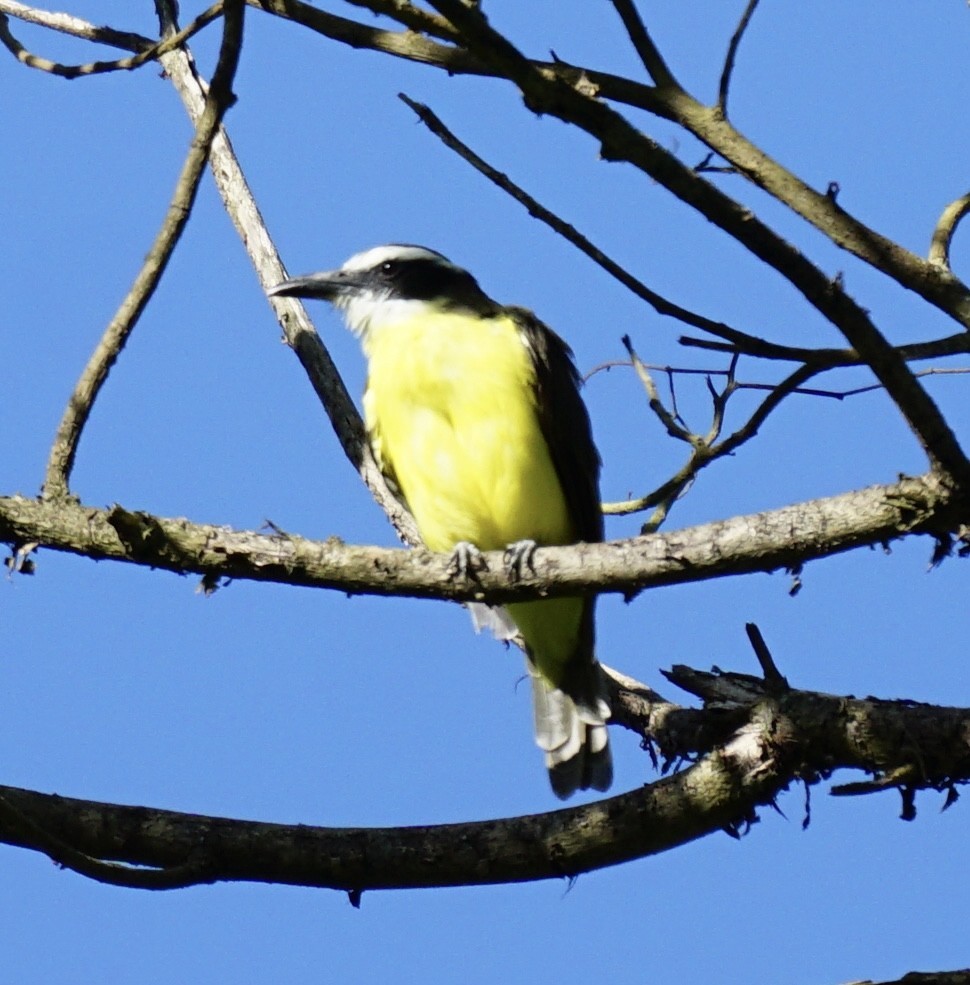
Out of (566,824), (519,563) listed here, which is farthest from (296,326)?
(566,824)

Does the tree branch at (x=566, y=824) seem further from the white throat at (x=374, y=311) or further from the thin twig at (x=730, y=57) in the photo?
the white throat at (x=374, y=311)

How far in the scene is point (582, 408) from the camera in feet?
22.0

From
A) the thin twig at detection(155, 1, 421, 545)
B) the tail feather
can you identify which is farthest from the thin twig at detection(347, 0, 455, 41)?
the tail feather

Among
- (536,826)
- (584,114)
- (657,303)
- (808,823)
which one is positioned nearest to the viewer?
(584,114)

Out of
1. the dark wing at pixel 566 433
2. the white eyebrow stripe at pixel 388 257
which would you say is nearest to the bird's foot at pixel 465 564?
the dark wing at pixel 566 433

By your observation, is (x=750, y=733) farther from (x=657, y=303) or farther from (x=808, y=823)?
(x=657, y=303)

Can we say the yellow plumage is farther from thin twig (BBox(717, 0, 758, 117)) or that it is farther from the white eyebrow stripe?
thin twig (BBox(717, 0, 758, 117))

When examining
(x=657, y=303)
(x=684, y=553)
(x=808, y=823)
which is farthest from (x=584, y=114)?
(x=808, y=823)

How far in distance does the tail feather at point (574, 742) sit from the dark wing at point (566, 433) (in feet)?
2.32

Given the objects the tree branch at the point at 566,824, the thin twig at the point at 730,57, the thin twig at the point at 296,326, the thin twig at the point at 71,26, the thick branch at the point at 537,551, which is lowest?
the tree branch at the point at 566,824

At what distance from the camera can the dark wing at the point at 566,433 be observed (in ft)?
21.1

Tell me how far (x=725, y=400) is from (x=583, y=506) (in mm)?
1326

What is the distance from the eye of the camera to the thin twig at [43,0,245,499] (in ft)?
16.2

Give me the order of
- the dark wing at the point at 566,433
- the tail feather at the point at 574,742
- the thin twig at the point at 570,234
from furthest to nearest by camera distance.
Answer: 1. the tail feather at the point at 574,742
2. the dark wing at the point at 566,433
3. the thin twig at the point at 570,234
